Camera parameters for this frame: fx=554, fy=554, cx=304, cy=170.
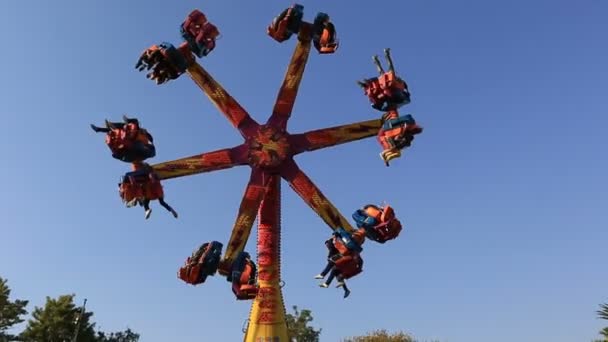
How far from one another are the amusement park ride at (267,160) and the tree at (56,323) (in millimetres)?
23511

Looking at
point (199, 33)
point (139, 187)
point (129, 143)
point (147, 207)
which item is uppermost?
point (199, 33)

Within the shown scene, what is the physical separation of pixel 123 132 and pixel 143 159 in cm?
96

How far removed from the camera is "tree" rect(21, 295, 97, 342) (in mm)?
35375

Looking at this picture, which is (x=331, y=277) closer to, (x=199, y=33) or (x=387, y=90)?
(x=387, y=90)

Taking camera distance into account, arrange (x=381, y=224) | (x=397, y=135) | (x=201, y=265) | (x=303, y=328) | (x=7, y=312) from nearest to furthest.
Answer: (x=201, y=265) < (x=381, y=224) < (x=397, y=135) < (x=7, y=312) < (x=303, y=328)

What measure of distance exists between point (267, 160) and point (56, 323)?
989 inches

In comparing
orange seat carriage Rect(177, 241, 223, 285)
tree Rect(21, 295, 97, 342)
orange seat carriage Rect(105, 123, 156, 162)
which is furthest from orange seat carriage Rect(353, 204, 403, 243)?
tree Rect(21, 295, 97, 342)

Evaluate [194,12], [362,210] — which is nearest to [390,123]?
[362,210]

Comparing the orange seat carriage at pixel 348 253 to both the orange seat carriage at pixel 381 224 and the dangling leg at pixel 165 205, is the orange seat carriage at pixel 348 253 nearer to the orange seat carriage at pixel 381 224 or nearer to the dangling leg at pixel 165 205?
the orange seat carriage at pixel 381 224

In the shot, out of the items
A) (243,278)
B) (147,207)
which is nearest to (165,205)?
(147,207)

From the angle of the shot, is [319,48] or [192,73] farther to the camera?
[319,48]

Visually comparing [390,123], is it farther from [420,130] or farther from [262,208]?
[262,208]

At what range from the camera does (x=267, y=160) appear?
17656 millimetres

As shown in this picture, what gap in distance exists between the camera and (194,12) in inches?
739
